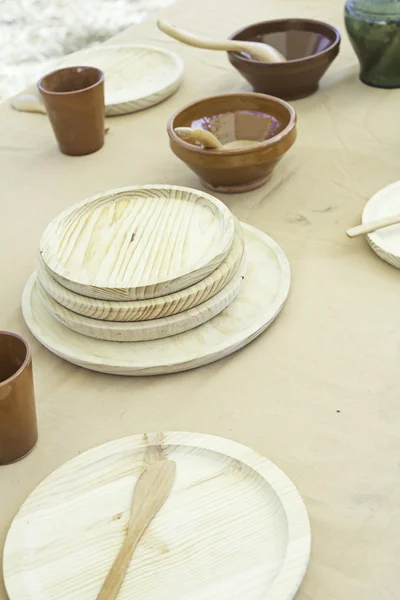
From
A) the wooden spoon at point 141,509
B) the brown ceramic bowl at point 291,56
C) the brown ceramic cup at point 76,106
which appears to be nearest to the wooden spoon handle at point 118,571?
the wooden spoon at point 141,509

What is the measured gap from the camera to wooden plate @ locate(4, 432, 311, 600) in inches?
22.7

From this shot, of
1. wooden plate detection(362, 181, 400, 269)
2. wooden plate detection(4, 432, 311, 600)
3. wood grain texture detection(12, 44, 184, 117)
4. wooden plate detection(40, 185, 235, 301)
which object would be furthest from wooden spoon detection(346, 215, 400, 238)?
wood grain texture detection(12, 44, 184, 117)

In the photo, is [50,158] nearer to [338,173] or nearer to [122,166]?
[122,166]

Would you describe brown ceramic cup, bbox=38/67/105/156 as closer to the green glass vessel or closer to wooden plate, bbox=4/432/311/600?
the green glass vessel

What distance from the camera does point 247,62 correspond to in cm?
130

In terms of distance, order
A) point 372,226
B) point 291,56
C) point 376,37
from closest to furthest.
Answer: point 372,226, point 376,37, point 291,56

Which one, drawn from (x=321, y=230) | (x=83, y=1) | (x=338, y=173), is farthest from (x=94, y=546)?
(x=83, y=1)

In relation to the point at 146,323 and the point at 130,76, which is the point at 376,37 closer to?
the point at 130,76

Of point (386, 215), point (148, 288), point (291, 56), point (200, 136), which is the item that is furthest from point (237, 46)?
point (148, 288)

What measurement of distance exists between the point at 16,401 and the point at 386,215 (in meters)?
0.59

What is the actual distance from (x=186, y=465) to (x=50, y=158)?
788 millimetres

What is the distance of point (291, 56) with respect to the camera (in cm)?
143

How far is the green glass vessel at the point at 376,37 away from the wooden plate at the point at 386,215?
380 mm

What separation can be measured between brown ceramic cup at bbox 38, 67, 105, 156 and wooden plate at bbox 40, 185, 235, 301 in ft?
0.97
